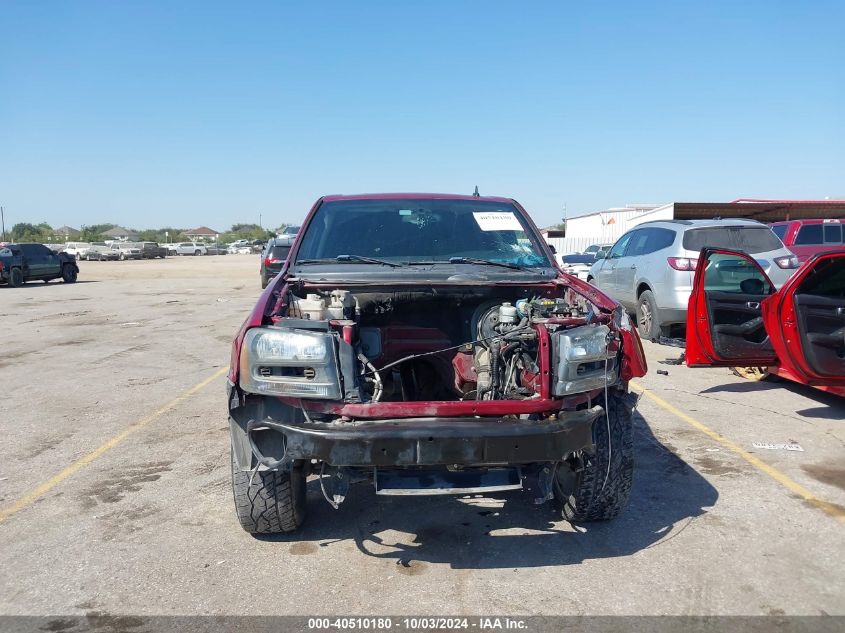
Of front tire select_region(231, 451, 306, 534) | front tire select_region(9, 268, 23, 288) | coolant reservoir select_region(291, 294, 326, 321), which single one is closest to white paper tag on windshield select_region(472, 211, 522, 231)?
coolant reservoir select_region(291, 294, 326, 321)

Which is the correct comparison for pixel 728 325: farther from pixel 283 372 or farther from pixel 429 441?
pixel 283 372

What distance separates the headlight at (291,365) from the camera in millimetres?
3121

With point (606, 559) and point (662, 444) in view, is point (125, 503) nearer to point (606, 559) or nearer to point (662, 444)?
point (606, 559)

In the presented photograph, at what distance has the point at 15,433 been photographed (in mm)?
5641

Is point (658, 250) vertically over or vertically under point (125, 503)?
over

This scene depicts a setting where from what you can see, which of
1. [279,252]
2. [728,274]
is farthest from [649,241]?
[279,252]

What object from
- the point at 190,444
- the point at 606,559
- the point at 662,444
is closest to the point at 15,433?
the point at 190,444

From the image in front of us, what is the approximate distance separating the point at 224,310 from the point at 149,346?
15.3 ft

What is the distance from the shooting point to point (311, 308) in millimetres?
3744

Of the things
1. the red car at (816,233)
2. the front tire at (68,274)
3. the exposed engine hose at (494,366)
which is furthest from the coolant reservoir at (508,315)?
the front tire at (68,274)

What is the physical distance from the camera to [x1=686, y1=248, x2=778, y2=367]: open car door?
6.07 metres

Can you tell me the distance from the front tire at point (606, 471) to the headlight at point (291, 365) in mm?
1278

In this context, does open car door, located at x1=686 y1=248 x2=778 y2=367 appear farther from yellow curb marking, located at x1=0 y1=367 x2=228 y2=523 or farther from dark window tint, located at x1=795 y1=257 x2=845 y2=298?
yellow curb marking, located at x1=0 y1=367 x2=228 y2=523

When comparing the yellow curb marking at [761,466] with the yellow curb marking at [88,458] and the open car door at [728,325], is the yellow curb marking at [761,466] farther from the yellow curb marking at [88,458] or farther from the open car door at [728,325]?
the yellow curb marking at [88,458]
